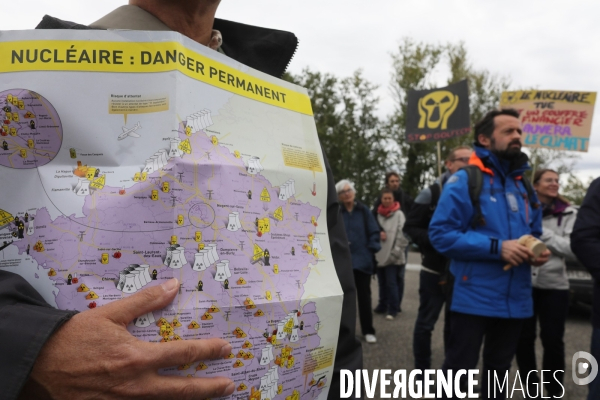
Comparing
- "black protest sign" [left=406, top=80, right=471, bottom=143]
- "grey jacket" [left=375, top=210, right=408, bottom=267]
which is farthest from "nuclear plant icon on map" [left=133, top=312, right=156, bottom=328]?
"black protest sign" [left=406, top=80, right=471, bottom=143]

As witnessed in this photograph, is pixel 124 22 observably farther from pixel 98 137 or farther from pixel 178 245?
pixel 178 245

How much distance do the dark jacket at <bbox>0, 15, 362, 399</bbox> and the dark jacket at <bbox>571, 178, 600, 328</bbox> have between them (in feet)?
7.11

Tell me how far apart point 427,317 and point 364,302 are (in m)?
1.41

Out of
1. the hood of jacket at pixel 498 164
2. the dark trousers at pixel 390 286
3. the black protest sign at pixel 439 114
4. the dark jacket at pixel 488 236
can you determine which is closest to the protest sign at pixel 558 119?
the black protest sign at pixel 439 114

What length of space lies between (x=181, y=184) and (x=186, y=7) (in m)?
0.56

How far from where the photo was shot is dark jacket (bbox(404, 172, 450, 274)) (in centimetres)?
457

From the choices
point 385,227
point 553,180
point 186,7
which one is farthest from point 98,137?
point 385,227

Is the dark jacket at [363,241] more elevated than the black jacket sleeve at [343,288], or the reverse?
the black jacket sleeve at [343,288]

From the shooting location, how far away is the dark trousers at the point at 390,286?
6801 millimetres

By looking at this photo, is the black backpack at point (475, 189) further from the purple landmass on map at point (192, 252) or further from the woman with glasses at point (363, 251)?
the woman with glasses at point (363, 251)

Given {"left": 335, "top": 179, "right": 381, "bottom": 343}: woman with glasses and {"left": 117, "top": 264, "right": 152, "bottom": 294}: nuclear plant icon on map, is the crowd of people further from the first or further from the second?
{"left": 117, "top": 264, "right": 152, "bottom": 294}: nuclear plant icon on map

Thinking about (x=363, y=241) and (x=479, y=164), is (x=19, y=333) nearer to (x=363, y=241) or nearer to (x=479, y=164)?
(x=479, y=164)

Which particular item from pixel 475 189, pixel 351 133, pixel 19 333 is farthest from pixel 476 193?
pixel 351 133

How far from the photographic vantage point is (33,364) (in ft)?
2.27
